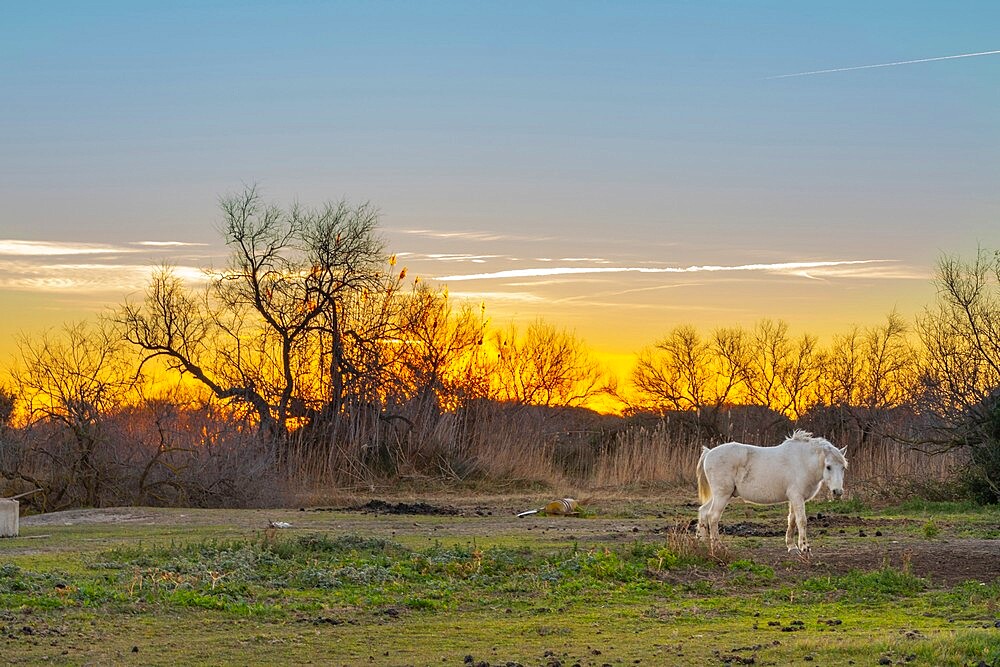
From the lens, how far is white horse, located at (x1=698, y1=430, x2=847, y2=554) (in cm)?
1817

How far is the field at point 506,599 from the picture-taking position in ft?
37.0

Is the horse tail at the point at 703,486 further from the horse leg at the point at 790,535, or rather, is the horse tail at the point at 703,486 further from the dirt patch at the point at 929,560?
the dirt patch at the point at 929,560

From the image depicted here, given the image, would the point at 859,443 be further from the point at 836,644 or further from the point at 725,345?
the point at 836,644

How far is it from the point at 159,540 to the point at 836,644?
1305 cm

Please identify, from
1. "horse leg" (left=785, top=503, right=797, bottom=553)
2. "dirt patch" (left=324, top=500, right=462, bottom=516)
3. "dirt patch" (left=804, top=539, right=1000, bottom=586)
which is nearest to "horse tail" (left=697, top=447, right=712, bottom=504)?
"horse leg" (left=785, top=503, right=797, bottom=553)

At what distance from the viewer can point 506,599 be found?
1438 centimetres

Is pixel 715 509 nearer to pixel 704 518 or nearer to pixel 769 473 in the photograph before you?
pixel 704 518

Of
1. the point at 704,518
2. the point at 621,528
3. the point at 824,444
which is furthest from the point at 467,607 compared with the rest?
the point at 621,528

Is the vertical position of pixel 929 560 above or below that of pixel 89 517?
above

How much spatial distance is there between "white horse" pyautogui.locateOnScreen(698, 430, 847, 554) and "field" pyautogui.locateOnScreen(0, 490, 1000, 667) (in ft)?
2.92

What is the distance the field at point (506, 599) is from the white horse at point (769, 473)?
0.89 meters

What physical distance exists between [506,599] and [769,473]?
5.65 metres

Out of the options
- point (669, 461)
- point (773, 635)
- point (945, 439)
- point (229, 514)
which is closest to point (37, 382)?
point (229, 514)

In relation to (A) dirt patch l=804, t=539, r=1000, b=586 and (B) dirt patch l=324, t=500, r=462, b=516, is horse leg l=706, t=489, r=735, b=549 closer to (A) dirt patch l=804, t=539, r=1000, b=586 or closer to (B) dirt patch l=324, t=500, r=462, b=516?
(A) dirt patch l=804, t=539, r=1000, b=586
